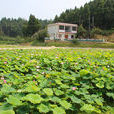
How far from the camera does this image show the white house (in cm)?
2958

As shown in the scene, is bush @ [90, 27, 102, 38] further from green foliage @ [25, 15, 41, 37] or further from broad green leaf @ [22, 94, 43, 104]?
broad green leaf @ [22, 94, 43, 104]

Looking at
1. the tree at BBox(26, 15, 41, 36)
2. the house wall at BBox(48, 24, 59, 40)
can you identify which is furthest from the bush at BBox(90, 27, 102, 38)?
the tree at BBox(26, 15, 41, 36)

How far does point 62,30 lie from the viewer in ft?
97.3

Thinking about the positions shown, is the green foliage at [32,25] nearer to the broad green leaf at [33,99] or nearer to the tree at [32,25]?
the tree at [32,25]

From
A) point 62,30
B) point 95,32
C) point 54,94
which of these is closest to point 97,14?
point 95,32

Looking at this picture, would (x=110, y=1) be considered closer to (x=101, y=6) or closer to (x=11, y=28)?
(x=101, y=6)

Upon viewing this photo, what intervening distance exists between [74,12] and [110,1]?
8.72 m

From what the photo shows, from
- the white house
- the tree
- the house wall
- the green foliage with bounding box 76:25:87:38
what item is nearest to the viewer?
the green foliage with bounding box 76:25:87:38

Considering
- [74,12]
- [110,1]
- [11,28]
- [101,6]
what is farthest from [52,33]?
[11,28]

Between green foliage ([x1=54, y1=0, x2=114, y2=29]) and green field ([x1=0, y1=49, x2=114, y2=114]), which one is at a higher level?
green foliage ([x1=54, y1=0, x2=114, y2=29])

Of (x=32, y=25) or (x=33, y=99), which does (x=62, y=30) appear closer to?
(x=32, y=25)

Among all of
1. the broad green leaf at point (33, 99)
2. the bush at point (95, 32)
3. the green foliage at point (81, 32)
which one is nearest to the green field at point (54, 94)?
the broad green leaf at point (33, 99)

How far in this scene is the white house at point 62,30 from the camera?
29578 mm

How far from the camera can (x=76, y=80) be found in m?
2.37
